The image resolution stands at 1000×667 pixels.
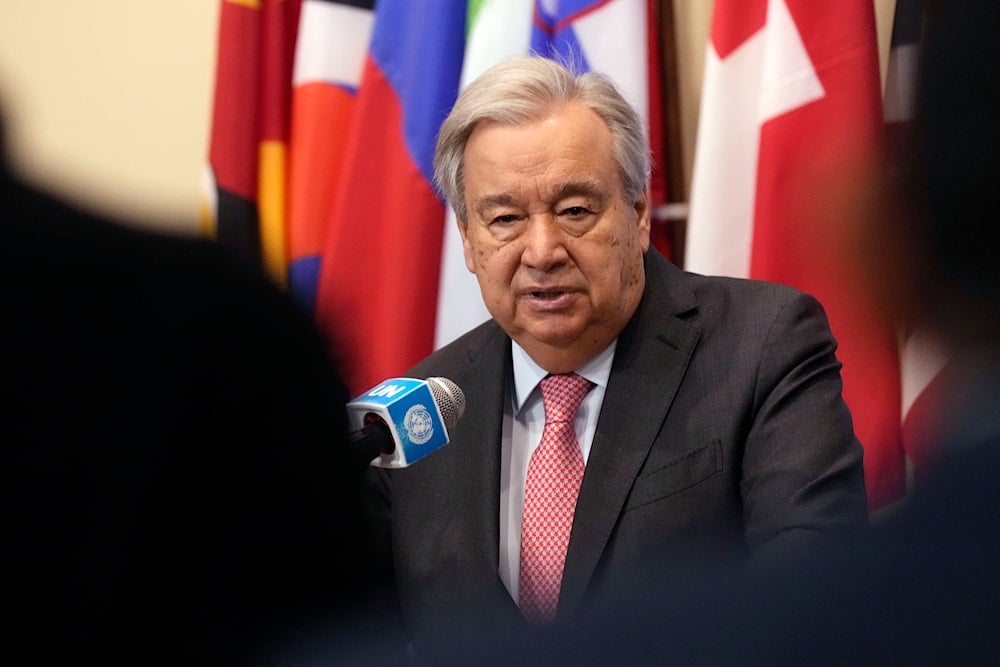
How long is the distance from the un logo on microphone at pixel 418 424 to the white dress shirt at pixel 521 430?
22.0 inches

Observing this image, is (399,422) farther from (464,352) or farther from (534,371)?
(464,352)

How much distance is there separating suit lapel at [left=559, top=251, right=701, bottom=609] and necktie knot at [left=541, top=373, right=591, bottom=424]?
0.06 meters

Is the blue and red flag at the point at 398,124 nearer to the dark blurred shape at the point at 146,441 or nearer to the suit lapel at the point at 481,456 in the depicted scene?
the suit lapel at the point at 481,456

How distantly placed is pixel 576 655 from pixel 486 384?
1518mm

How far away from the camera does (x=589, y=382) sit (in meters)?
1.97

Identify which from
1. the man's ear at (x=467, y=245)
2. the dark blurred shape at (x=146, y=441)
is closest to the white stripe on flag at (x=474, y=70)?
the man's ear at (x=467, y=245)

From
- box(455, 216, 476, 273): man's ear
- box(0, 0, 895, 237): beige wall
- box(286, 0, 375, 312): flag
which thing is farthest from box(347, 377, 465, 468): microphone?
box(0, 0, 895, 237): beige wall

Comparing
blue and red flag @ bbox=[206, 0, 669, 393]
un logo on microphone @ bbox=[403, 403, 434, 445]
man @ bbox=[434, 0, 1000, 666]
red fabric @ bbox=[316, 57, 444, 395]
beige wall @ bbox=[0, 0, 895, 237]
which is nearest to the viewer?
man @ bbox=[434, 0, 1000, 666]

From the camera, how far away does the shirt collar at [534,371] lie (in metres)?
1.97

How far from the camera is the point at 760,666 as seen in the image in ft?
1.61

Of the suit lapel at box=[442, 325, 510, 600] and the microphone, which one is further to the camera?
the suit lapel at box=[442, 325, 510, 600]

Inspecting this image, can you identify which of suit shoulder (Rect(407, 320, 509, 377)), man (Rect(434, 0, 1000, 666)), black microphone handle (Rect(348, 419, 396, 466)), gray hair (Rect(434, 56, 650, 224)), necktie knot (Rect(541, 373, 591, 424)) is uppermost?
gray hair (Rect(434, 56, 650, 224))

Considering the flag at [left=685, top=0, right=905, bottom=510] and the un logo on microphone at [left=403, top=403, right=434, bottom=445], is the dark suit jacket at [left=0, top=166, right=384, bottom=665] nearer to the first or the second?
the un logo on microphone at [left=403, top=403, right=434, bottom=445]

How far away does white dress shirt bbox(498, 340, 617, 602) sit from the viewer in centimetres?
189
